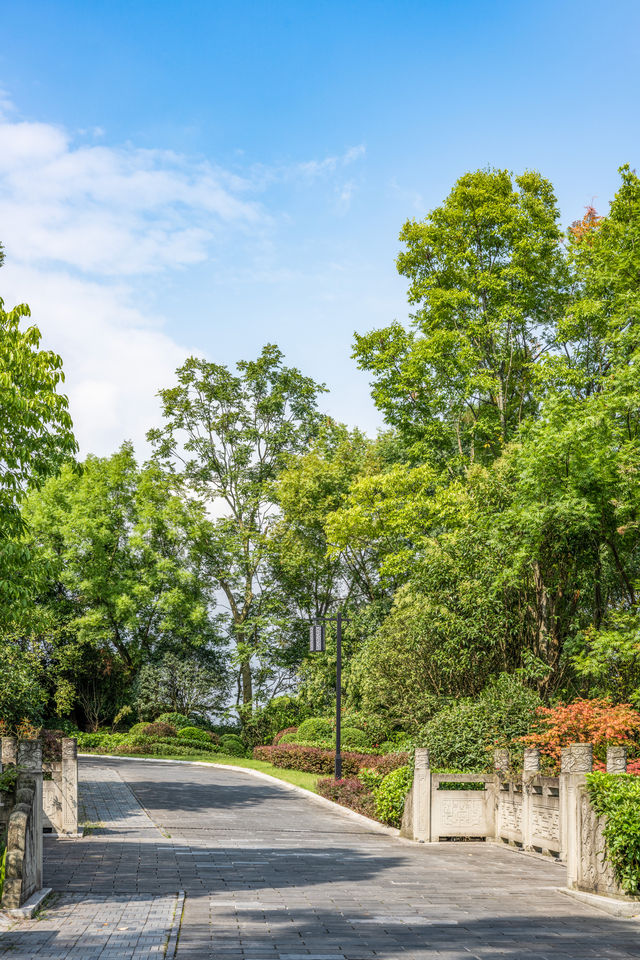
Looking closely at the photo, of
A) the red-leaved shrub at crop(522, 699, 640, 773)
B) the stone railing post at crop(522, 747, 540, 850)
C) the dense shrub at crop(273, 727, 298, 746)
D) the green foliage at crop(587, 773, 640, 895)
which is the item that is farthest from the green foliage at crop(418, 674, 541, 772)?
the dense shrub at crop(273, 727, 298, 746)

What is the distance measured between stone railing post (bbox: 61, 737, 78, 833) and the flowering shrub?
814 cm

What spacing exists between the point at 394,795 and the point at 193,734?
2060cm

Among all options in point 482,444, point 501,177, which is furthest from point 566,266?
point 482,444

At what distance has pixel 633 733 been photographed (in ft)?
55.2

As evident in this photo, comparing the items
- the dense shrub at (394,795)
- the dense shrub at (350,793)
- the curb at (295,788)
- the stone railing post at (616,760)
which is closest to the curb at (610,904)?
the stone railing post at (616,760)

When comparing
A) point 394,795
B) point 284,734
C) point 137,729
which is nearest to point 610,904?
point 394,795

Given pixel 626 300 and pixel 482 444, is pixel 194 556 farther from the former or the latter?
Answer: pixel 626 300

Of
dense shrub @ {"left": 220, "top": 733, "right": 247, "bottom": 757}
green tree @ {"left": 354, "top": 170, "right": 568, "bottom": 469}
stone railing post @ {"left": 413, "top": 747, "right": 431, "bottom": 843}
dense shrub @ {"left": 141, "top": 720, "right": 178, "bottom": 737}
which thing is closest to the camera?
stone railing post @ {"left": 413, "top": 747, "right": 431, "bottom": 843}

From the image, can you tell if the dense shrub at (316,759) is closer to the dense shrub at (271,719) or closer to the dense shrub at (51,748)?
the dense shrub at (271,719)

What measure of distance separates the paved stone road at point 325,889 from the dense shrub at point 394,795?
582 millimetres

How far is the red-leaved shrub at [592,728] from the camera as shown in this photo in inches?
606

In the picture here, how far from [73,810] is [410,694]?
10.8m

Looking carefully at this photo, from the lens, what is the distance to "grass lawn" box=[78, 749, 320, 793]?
979 inches

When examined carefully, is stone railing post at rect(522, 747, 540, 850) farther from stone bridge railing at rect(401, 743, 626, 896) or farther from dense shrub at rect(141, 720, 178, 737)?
dense shrub at rect(141, 720, 178, 737)
